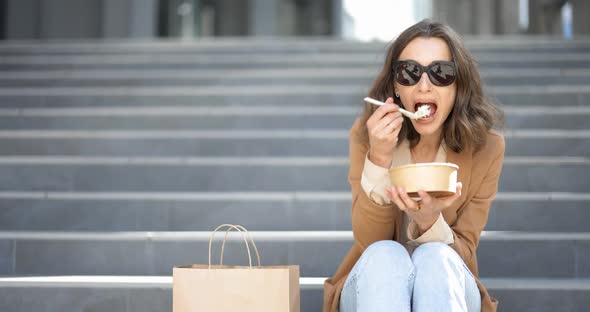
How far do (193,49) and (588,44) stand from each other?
10.3ft

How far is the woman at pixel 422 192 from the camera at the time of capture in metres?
1.84

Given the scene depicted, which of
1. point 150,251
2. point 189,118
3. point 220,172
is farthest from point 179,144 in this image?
point 150,251

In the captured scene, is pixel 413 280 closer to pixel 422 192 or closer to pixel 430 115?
pixel 422 192

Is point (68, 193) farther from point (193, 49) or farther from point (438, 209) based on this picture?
point (193, 49)

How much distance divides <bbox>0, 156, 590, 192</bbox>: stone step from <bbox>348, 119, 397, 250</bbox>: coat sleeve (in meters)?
1.48

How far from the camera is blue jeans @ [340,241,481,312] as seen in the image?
180 cm

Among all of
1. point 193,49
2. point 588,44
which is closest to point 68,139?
point 193,49

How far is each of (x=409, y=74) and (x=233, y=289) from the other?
74cm

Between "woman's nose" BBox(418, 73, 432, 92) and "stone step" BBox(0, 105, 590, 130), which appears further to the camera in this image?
"stone step" BBox(0, 105, 590, 130)

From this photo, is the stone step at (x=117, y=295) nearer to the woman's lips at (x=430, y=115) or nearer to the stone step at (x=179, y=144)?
the woman's lips at (x=430, y=115)

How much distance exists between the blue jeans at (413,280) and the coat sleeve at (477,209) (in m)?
0.20

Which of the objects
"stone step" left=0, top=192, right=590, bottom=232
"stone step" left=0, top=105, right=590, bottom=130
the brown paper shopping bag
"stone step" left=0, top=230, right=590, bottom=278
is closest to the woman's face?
the brown paper shopping bag

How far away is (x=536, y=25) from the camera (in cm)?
1527

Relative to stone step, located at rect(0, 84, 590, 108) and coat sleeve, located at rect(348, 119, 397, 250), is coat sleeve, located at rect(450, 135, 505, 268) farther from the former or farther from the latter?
stone step, located at rect(0, 84, 590, 108)
